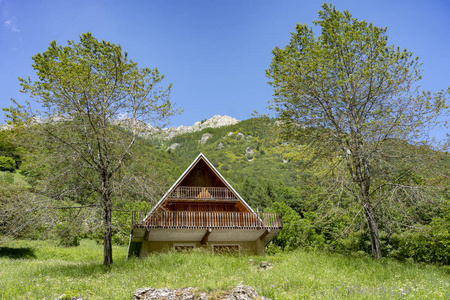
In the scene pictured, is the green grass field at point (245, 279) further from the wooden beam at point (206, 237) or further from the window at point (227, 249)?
the window at point (227, 249)

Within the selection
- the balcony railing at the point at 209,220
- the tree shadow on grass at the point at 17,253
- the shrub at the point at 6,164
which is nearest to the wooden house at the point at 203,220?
the balcony railing at the point at 209,220

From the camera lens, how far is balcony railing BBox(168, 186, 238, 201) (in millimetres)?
22797

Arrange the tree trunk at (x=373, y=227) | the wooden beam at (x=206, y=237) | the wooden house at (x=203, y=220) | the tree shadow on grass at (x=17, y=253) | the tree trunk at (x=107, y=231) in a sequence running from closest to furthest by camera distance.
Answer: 1. the tree trunk at (x=373, y=227)
2. the tree trunk at (x=107, y=231)
3. the wooden house at (x=203, y=220)
4. the wooden beam at (x=206, y=237)
5. the tree shadow on grass at (x=17, y=253)

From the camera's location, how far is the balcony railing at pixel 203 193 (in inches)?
898

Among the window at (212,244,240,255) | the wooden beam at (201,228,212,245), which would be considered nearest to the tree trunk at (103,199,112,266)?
the wooden beam at (201,228,212,245)

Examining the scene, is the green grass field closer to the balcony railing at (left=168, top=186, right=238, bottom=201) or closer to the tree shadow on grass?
the balcony railing at (left=168, top=186, right=238, bottom=201)

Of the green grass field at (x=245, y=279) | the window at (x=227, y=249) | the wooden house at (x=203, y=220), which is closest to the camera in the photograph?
the green grass field at (x=245, y=279)

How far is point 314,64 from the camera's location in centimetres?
1633

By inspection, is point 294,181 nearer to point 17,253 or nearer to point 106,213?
point 106,213

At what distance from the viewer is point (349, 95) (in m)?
16.9

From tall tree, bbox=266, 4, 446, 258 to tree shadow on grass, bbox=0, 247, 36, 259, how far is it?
2802cm

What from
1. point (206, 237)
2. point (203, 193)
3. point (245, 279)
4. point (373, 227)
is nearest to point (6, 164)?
point (203, 193)

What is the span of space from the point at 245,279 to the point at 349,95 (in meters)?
10.9

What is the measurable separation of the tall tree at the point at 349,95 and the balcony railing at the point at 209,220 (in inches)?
251
